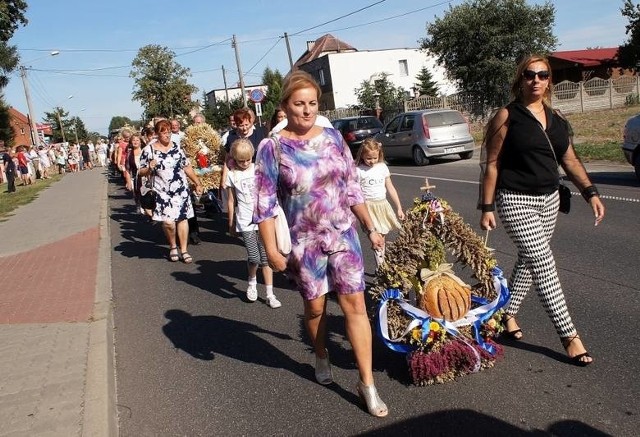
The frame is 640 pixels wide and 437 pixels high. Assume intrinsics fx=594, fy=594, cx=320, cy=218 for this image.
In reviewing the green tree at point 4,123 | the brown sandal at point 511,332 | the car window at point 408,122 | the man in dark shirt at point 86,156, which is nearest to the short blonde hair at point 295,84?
the brown sandal at point 511,332

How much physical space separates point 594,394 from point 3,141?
1887 inches

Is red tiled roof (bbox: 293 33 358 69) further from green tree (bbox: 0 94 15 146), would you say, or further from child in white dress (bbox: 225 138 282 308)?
child in white dress (bbox: 225 138 282 308)

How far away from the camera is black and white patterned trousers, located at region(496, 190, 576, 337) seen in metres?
3.75

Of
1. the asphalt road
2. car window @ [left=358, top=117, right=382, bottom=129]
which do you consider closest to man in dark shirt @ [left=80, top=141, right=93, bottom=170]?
car window @ [left=358, top=117, right=382, bottom=129]

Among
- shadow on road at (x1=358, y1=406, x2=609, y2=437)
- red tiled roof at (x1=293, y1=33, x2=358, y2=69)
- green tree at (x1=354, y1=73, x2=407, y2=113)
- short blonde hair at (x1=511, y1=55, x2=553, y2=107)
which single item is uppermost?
red tiled roof at (x1=293, y1=33, x2=358, y2=69)

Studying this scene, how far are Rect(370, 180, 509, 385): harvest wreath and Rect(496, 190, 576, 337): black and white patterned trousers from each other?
238mm

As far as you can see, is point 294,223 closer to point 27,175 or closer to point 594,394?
point 594,394

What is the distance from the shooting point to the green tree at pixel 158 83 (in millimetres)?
37062

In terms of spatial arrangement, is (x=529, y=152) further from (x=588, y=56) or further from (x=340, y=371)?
(x=588, y=56)

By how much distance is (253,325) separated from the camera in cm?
520

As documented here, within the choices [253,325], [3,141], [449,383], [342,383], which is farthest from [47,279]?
[3,141]

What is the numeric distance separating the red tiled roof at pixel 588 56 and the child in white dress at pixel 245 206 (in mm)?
41084

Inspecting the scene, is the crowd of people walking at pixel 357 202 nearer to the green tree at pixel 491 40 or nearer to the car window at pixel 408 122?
the car window at pixel 408 122

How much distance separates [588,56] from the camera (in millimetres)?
45906
